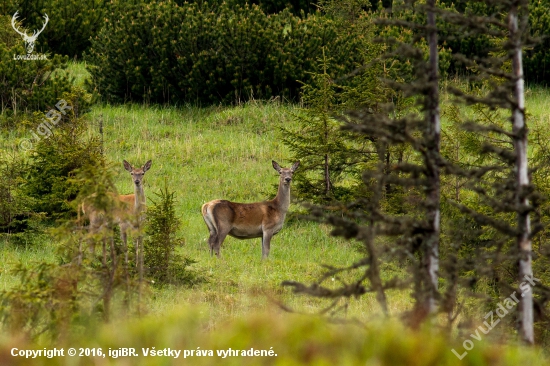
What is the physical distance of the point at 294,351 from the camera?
16.5 feet

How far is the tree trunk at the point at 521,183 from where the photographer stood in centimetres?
687

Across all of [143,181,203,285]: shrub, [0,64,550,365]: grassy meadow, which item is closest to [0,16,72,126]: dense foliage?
[0,64,550,365]: grassy meadow

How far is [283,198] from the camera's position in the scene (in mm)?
17094

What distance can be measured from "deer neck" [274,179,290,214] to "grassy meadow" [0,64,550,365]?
0.66 meters

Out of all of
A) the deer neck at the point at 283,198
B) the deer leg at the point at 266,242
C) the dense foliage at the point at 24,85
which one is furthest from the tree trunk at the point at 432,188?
the dense foliage at the point at 24,85

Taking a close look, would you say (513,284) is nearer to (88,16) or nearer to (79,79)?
(79,79)

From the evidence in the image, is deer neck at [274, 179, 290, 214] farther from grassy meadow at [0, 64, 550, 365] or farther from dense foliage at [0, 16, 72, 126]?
dense foliage at [0, 16, 72, 126]

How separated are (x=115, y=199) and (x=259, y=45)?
17308mm

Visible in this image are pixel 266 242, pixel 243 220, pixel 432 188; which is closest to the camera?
pixel 432 188

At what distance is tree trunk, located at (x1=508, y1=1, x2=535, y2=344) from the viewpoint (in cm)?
687

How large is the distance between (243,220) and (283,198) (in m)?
0.93

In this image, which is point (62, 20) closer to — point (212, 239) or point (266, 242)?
point (212, 239)

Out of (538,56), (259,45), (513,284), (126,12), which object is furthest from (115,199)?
(538,56)

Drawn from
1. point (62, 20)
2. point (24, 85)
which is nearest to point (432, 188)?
point (24, 85)
